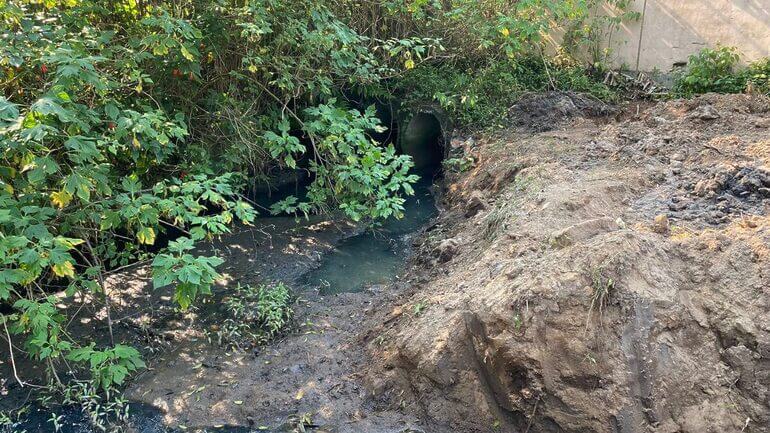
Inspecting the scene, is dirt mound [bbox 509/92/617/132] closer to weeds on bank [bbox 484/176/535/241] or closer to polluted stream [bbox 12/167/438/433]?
polluted stream [bbox 12/167/438/433]

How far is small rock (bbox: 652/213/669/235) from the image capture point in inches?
182

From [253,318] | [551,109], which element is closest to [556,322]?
[253,318]

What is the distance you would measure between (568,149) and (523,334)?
3.70 meters

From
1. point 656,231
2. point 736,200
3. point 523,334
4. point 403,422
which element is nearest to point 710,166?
point 736,200

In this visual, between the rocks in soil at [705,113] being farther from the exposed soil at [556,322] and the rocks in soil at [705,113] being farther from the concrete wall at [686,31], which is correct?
the concrete wall at [686,31]

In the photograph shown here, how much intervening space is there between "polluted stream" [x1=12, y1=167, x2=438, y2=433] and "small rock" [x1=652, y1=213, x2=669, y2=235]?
2885mm

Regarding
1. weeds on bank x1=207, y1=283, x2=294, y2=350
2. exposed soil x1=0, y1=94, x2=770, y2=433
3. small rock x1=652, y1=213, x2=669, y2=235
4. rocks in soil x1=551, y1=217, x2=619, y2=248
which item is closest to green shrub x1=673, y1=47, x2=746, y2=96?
exposed soil x1=0, y1=94, x2=770, y2=433

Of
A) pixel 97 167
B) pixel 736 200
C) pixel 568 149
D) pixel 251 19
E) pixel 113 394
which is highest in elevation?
pixel 251 19

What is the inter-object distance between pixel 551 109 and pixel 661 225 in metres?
4.53

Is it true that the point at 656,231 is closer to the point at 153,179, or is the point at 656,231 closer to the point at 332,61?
the point at 332,61

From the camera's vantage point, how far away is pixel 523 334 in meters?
4.14

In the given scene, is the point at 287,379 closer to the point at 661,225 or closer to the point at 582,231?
the point at 582,231

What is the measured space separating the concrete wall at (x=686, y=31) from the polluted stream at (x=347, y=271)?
3.85 m

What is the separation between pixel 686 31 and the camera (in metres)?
9.08
